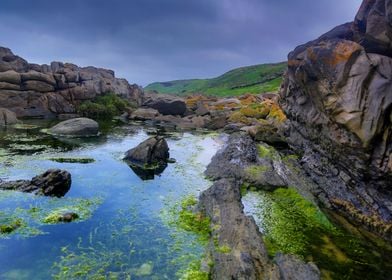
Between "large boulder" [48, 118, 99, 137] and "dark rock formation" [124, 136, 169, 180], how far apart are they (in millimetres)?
16848

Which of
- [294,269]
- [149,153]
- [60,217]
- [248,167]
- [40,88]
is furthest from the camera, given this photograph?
[40,88]

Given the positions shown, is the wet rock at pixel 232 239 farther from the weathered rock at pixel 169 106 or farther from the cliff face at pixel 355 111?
the weathered rock at pixel 169 106

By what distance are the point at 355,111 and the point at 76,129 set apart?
41.6 m

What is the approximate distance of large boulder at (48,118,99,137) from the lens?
54.4m

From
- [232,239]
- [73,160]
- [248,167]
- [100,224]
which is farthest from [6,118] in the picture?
[232,239]

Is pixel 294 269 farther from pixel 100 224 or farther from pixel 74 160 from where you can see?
pixel 74 160

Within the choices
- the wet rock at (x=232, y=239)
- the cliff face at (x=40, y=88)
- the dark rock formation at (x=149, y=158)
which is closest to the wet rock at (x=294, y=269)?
the wet rock at (x=232, y=239)

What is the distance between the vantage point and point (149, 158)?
39.9 m

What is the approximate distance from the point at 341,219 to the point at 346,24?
657 inches

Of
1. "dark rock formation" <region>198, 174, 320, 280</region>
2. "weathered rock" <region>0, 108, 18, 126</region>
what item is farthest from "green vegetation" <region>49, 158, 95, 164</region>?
"weathered rock" <region>0, 108, 18, 126</region>

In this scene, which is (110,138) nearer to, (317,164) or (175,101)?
(317,164)

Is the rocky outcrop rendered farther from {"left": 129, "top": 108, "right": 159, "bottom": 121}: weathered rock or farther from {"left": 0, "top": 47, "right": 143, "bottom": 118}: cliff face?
{"left": 129, "top": 108, "right": 159, "bottom": 121}: weathered rock

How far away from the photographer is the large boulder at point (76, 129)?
54.4 meters

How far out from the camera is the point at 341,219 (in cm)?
2678
